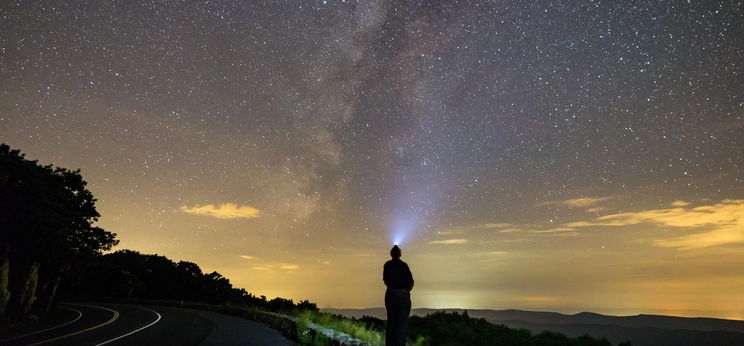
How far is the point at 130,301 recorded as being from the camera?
160 ft

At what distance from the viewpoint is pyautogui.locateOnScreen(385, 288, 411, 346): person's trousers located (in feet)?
26.7

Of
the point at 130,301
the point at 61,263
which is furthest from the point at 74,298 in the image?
the point at 61,263

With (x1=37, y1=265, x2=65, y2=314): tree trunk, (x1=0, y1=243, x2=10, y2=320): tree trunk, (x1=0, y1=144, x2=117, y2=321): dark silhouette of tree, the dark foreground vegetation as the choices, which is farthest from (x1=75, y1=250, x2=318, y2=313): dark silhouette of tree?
(x1=0, y1=243, x2=10, y2=320): tree trunk

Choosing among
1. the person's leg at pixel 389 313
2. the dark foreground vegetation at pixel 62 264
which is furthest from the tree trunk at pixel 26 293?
the person's leg at pixel 389 313

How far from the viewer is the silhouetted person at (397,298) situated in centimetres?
814

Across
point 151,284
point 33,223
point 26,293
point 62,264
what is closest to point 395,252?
point 33,223

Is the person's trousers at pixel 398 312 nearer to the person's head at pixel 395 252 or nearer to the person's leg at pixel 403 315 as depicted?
the person's leg at pixel 403 315

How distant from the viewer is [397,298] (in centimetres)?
815

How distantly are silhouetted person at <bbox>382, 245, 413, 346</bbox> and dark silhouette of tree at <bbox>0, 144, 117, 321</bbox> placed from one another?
74.9 feet

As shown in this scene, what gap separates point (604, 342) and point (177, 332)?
2938 centimetres

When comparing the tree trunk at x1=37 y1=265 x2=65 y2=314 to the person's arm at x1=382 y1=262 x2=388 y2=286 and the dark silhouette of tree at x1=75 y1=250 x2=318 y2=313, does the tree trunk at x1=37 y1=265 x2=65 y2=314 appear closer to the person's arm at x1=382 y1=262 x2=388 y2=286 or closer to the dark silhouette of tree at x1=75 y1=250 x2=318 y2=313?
the dark silhouette of tree at x1=75 y1=250 x2=318 y2=313

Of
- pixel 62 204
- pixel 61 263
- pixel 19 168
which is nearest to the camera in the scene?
pixel 19 168

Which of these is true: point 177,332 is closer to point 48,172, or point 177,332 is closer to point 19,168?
point 19,168

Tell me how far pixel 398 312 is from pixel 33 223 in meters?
24.8
